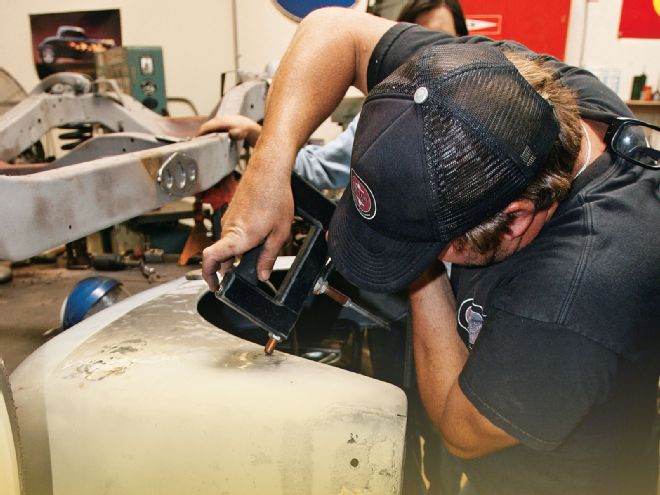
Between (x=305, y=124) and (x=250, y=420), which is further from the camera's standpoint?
(x=305, y=124)

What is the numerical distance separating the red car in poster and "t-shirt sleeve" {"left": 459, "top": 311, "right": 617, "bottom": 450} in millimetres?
3662

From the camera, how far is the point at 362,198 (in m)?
0.61

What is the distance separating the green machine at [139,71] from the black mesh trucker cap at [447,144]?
8.11 ft

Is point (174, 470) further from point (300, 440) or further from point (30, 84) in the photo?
point (30, 84)

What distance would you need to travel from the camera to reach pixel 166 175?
3.03ft

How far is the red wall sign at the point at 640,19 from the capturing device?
2.97 metres

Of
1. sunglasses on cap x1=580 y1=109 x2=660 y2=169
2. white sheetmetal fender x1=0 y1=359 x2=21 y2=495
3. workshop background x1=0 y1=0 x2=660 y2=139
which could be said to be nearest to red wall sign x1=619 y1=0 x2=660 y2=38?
workshop background x1=0 y1=0 x2=660 y2=139

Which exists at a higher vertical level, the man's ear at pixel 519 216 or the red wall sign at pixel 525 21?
the red wall sign at pixel 525 21

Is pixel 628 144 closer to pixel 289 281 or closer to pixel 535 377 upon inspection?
pixel 535 377

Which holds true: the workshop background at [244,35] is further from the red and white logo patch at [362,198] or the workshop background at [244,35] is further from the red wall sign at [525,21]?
the red and white logo patch at [362,198]

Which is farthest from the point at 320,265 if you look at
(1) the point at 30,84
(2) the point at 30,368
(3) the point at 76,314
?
(1) the point at 30,84

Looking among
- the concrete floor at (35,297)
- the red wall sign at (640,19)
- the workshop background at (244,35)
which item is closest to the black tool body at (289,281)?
the concrete floor at (35,297)

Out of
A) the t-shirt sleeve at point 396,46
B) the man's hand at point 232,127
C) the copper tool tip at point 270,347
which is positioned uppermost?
the t-shirt sleeve at point 396,46

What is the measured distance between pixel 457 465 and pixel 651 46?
10.3ft
